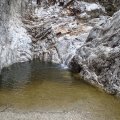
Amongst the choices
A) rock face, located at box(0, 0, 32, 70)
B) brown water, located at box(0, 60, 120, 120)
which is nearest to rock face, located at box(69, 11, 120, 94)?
brown water, located at box(0, 60, 120, 120)

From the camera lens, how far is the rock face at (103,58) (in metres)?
17.7

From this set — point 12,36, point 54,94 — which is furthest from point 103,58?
point 12,36

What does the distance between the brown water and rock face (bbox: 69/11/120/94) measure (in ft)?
2.39

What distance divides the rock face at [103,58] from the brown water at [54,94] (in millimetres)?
727

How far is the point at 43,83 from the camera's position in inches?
728

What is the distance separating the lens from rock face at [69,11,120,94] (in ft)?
58.2

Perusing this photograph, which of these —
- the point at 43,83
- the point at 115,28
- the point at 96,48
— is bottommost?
the point at 43,83

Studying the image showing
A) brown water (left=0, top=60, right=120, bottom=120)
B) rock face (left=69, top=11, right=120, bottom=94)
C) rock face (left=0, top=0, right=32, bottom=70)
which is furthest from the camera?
rock face (left=0, top=0, right=32, bottom=70)

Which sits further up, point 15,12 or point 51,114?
point 15,12

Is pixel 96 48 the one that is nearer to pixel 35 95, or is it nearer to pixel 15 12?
pixel 35 95

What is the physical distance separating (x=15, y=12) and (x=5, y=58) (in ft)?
27.6

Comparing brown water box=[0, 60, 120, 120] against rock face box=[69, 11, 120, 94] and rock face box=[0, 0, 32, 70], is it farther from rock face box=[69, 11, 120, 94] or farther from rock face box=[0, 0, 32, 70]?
rock face box=[0, 0, 32, 70]

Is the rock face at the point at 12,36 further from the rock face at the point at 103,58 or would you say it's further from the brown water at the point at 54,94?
the rock face at the point at 103,58

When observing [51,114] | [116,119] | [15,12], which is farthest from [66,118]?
[15,12]
